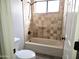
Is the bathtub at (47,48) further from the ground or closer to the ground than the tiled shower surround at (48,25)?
closer to the ground

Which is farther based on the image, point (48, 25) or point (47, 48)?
point (48, 25)

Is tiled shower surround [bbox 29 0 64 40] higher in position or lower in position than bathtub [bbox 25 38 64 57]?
higher

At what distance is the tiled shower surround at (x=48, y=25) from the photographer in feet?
11.4

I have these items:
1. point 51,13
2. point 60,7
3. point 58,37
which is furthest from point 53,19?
point 58,37

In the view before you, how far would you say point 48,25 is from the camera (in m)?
3.64

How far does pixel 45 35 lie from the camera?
377 centimetres

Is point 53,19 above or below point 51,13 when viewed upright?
below

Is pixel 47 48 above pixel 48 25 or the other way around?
the other way around

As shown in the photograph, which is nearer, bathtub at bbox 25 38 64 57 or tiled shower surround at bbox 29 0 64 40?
bathtub at bbox 25 38 64 57

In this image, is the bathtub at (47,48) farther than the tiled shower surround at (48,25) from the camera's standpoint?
No

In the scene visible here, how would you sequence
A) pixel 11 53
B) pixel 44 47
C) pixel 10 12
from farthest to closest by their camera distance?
1. pixel 44 47
2. pixel 11 53
3. pixel 10 12

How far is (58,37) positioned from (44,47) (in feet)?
2.89

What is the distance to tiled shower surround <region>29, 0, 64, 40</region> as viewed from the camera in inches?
137

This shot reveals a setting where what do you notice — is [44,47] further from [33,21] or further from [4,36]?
[4,36]
